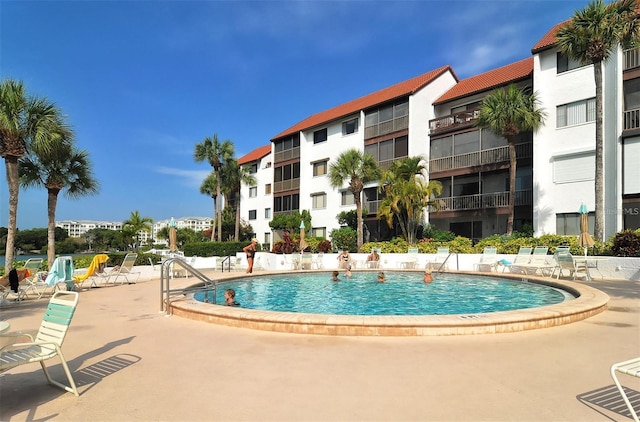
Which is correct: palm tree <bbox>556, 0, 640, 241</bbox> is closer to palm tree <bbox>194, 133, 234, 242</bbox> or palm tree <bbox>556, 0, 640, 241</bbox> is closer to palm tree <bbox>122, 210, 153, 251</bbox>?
palm tree <bbox>194, 133, 234, 242</bbox>

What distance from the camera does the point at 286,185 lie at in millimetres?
40000

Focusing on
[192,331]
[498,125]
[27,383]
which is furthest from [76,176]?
[498,125]

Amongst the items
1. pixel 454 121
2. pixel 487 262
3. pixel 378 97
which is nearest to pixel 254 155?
pixel 378 97

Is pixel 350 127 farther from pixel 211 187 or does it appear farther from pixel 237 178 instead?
pixel 211 187

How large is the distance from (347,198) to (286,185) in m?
8.79

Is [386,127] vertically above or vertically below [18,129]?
above

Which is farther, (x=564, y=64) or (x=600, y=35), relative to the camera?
(x=564, y=64)

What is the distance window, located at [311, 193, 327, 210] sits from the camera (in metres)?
35.7

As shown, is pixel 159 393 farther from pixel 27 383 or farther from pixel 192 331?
pixel 192 331

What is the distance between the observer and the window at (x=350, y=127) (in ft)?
111

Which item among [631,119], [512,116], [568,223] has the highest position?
[512,116]

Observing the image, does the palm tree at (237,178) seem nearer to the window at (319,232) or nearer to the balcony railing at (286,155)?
the balcony railing at (286,155)

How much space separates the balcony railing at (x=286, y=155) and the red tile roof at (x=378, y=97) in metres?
1.67

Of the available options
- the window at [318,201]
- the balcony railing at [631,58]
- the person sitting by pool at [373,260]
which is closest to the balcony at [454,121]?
the balcony railing at [631,58]
